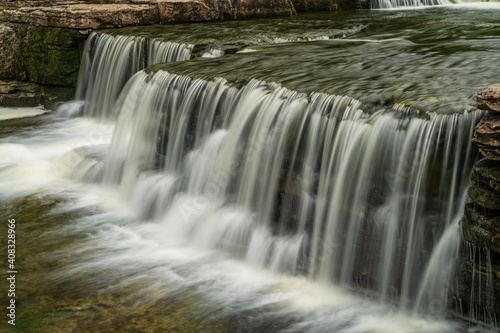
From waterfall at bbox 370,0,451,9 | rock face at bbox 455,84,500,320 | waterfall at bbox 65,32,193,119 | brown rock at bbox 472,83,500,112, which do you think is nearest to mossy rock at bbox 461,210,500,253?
rock face at bbox 455,84,500,320

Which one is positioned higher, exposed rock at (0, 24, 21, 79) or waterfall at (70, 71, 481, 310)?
exposed rock at (0, 24, 21, 79)

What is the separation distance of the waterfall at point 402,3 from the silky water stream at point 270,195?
5241mm

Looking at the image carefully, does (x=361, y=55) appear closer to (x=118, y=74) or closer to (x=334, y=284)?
(x=334, y=284)

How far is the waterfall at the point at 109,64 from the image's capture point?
360 inches

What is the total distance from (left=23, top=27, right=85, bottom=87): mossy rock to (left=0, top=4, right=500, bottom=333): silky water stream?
253cm

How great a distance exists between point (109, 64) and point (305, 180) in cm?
544

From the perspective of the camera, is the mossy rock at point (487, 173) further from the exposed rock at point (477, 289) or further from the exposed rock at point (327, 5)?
the exposed rock at point (327, 5)

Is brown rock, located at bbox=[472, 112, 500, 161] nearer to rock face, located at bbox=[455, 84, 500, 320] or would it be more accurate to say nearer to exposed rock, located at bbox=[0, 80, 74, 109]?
rock face, located at bbox=[455, 84, 500, 320]

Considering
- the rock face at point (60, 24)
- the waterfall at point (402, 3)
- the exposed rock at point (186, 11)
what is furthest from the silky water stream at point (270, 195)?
the waterfall at point (402, 3)

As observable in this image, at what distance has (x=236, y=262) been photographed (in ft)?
16.5

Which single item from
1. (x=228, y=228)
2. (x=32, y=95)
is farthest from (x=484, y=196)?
(x=32, y=95)

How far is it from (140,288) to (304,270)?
123cm

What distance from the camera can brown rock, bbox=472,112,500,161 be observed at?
3609mm

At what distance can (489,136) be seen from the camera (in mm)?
3641
